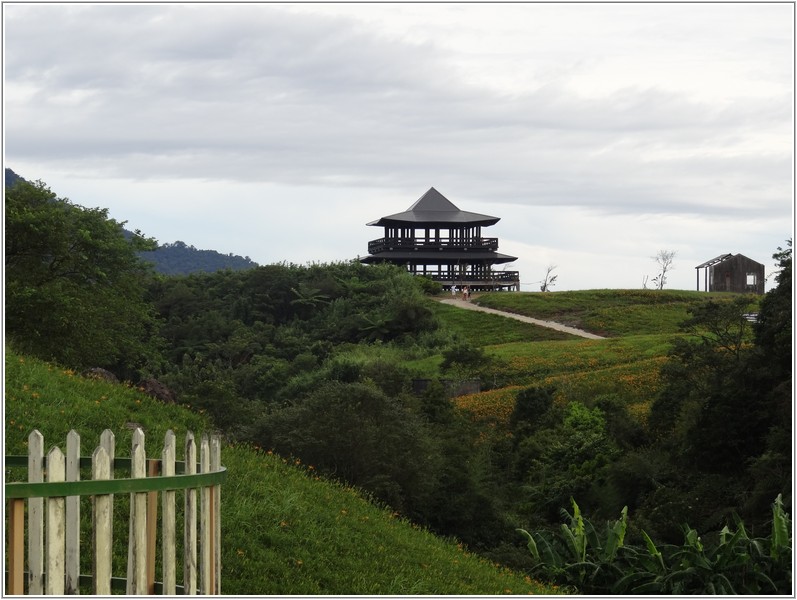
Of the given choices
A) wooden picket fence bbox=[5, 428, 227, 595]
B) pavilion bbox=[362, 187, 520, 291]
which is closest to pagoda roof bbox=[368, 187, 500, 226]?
pavilion bbox=[362, 187, 520, 291]

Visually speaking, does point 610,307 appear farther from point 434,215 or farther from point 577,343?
point 434,215

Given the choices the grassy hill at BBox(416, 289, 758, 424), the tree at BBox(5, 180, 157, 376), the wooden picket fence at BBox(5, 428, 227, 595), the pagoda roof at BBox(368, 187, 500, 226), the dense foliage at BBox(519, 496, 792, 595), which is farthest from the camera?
the pagoda roof at BBox(368, 187, 500, 226)

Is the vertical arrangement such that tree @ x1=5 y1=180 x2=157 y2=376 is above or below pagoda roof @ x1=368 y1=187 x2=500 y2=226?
below

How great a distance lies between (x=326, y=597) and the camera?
10.5 meters

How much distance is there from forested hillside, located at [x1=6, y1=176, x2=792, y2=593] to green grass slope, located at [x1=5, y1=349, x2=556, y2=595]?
6.95 ft

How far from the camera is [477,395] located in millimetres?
37062

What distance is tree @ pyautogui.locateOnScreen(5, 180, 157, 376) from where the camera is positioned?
2895cm

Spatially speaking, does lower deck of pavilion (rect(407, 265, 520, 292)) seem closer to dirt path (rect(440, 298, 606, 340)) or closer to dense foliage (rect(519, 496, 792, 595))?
dirt path (rect(440, 298, 606, 340))

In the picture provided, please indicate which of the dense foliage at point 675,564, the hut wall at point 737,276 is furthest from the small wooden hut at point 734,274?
the dense foliage at point 675,564

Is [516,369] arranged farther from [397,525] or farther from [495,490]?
[397,525]

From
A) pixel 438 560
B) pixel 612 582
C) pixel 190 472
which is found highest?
pixel 190 472

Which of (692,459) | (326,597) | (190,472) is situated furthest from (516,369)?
(190,472)

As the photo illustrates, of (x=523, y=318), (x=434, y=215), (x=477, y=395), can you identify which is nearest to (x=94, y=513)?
(x=477, y=395)

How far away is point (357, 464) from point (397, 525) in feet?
10.9
